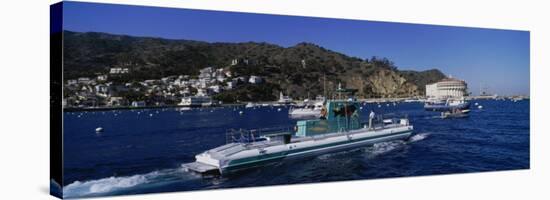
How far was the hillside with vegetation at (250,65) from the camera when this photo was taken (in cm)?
1327

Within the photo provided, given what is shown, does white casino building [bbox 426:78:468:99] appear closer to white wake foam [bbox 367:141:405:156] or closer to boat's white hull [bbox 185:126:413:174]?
boat's white hull [bbox 185:126:413:174]

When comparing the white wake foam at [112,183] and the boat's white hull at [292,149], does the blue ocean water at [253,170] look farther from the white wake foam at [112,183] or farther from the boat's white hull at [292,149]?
the boat's white hull at [292,149]

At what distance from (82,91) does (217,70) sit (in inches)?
130

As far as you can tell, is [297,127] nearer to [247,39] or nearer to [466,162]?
[247,39]

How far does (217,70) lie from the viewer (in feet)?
49.1

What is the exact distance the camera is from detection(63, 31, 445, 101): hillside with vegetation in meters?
13.3

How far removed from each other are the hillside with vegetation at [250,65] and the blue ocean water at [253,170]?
587 mm

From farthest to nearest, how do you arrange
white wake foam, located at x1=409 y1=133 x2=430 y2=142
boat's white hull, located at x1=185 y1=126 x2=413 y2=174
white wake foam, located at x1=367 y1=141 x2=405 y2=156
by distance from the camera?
white wake foam, located at x1=409 y1=133 x2=430 y2=142 → white wake foam, located at x1=367 y1=141 x2=405 y2=156 → boat's white hull, located at x1=185 y1=126 x2=413 y2=174

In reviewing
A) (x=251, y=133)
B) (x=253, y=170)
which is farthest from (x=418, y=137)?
(x=253, y=170)

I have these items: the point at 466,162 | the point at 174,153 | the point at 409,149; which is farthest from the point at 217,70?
the point at 466,162

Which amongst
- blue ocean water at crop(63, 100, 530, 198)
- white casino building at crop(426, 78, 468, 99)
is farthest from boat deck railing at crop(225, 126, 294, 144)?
white casino building at crop(426, 78, 468, 99)

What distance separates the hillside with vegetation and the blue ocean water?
59 cm

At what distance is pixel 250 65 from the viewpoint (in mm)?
15406

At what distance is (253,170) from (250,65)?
2.61 meters
